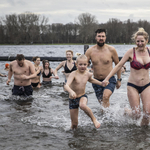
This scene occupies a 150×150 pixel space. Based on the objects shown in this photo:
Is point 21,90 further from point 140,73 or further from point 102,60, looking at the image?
point 140,73

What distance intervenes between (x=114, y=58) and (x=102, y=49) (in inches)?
14.5

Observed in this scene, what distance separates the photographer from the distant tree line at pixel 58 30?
95938 millimetres

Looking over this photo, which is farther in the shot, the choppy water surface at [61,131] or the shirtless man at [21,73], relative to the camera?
the shirtless man at [21,73]

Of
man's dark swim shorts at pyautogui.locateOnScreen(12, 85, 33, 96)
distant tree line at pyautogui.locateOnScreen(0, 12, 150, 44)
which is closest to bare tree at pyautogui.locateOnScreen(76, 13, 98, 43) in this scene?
distant tree line at pyautogui.locateOnScreen(0, 12, 150, 44)

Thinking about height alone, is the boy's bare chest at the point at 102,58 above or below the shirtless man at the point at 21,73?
above

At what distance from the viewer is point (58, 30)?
111 meters

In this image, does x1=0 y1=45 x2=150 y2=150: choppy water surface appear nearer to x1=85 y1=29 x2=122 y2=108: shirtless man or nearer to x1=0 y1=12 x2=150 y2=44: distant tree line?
x1=85 y1=29 x2=122 y2=108: shirtless man

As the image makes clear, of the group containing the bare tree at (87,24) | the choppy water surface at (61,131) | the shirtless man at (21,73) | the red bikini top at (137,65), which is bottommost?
the choppy water surface at (61,131)

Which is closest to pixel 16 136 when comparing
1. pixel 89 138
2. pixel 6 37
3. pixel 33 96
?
pixel 89 138

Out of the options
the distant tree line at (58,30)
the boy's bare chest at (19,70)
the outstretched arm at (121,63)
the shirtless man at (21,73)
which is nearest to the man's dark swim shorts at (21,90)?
the shirtless man at (21,73)

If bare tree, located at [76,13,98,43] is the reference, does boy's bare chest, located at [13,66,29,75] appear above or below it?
below

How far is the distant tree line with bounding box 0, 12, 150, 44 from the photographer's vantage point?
315ft

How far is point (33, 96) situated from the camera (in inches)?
354

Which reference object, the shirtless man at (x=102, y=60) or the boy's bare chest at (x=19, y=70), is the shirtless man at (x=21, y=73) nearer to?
the boy's bare chest at (x=19, y=70)
